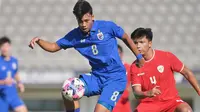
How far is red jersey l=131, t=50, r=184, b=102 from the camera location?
9.24 meters

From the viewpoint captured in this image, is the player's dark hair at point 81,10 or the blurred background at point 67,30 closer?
the player's dark hair at point 81,10

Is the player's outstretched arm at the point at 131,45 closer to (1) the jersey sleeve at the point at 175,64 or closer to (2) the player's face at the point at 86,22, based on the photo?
(2) the player's face at the point at 86,22

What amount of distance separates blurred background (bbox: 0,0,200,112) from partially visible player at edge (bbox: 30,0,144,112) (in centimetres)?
596

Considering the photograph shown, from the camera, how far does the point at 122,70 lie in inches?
335

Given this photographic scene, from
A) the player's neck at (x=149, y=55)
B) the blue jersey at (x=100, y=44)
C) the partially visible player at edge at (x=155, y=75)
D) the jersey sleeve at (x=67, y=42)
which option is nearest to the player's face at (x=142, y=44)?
the partially visible player at edge at (x=155, y=75)

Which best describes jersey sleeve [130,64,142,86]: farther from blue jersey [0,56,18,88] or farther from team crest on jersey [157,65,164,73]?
blue jersey [0,56,18,88]

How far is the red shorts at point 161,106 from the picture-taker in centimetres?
916

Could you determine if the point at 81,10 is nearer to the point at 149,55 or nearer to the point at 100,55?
the point at 100,55

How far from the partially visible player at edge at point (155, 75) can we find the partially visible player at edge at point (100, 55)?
0.82m

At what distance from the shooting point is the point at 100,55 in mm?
8273

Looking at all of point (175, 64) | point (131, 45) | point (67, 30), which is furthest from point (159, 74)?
point (67, 30)

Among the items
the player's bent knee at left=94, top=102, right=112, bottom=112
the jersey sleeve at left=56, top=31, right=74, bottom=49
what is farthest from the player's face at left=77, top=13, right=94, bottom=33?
the player's bent knee at left=94, top=102, right=112, bottom=112

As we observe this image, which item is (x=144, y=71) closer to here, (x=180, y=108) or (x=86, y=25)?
(x=180, y=108)

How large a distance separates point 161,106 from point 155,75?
0.44 m
